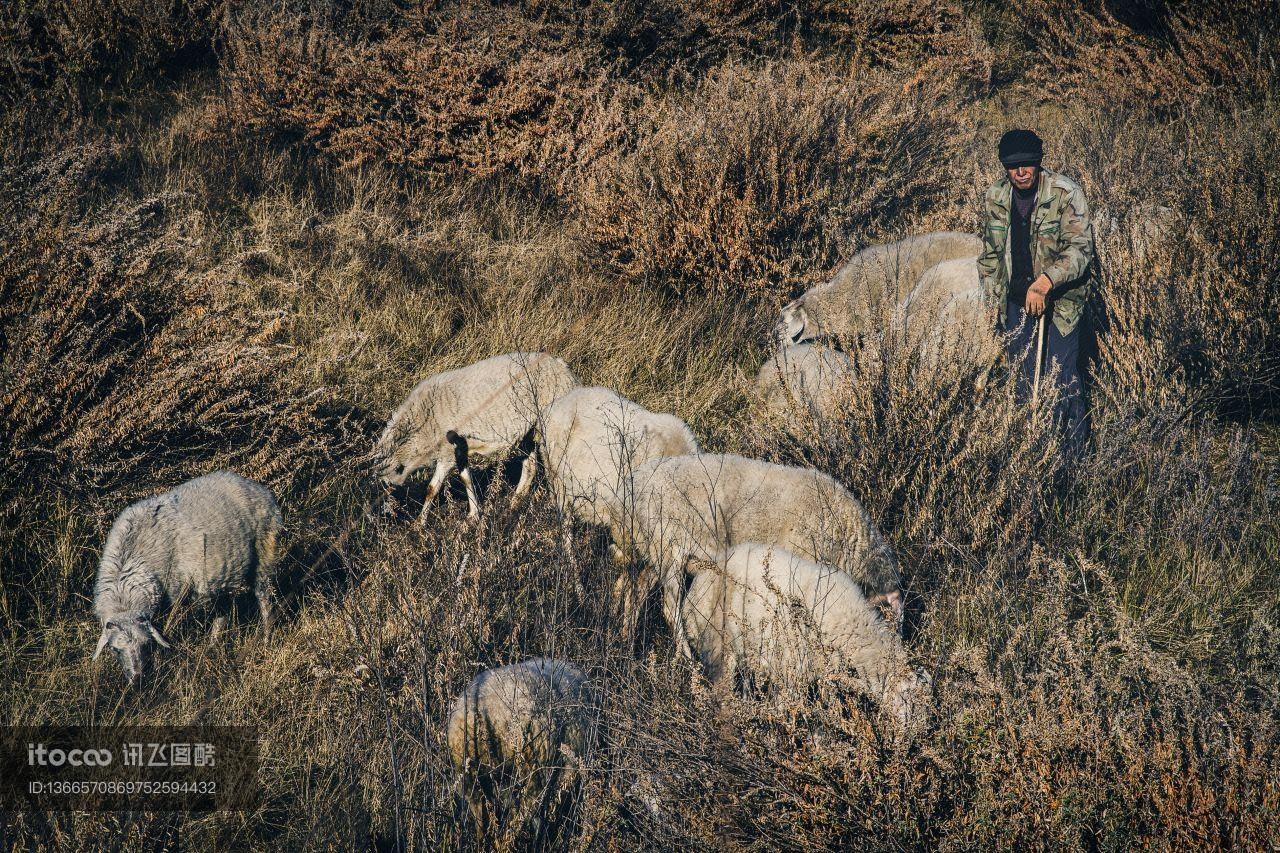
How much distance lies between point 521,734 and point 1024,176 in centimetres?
433

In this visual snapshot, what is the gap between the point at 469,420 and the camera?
232 inches

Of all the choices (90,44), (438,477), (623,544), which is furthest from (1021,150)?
(90,44)

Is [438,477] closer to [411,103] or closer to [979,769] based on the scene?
[979,769]

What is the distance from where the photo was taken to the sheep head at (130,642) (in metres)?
3.71

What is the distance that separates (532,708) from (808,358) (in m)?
3.61

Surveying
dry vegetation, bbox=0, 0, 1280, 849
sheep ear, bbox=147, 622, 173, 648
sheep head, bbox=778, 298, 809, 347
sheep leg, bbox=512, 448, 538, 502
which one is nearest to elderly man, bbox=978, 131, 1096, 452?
dry vegetation, bbox=0, 0, 1280, 849

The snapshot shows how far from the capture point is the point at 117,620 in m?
3.80

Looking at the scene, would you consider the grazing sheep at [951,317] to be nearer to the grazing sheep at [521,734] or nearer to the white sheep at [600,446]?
the white sheep at [600,446]

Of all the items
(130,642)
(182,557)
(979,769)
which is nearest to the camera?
(979,769)

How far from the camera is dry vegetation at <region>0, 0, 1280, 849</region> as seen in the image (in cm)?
275

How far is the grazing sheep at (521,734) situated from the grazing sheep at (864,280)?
4.08 meters

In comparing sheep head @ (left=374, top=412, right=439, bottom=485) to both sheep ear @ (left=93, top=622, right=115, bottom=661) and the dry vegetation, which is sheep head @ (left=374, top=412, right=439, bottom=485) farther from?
sheep ear @ (left=93, top=622, right=115, bottom=661)

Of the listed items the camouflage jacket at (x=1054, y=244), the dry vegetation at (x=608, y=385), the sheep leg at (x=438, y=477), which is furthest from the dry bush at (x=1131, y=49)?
the sheep leg at (x=438, y=477)

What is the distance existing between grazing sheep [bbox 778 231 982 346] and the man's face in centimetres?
153
